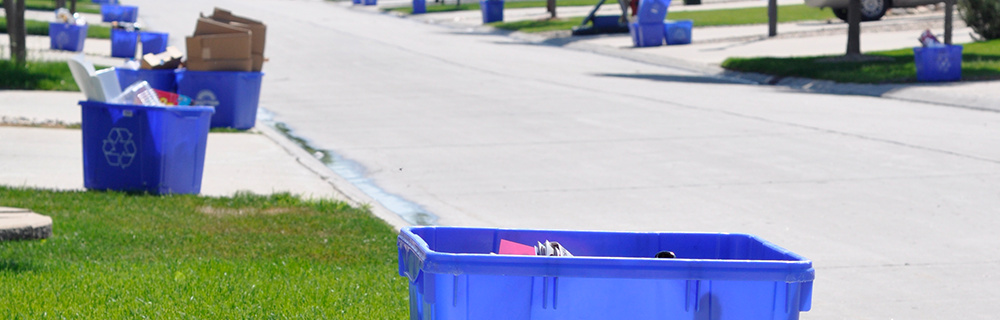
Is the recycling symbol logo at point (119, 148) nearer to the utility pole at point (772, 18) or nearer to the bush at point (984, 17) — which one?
Result: the bush at point (984, 17)

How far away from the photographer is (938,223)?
7.08 metres

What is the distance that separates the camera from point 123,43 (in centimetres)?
2409

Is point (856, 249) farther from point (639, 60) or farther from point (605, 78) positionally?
point (639, 60)

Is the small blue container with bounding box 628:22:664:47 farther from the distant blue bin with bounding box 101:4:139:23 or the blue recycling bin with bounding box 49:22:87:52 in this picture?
the distant blue bin with bounding box 101:4:139:23

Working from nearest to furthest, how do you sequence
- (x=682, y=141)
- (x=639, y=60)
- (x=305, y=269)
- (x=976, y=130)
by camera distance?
(x=305, y=269), (x=682, y=141), (x=976, y=130), (x=639, y=60)

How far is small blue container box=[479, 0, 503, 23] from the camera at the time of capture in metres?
43.7

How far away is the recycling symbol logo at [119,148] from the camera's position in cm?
770

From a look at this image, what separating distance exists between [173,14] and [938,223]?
46.1 metres

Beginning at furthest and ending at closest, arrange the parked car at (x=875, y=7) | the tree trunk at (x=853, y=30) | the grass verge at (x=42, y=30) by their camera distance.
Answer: the parked car at (x=875, y=7)
the grass verge at (x=42, y=30)
the tree trunk at (x=853, y=30)

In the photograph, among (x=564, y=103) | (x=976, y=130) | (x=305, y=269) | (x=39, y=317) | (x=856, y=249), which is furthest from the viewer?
(x=564, y=103)

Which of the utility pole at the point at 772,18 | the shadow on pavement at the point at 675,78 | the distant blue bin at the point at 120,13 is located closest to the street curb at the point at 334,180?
the shadow on pavement at the point at 675,78

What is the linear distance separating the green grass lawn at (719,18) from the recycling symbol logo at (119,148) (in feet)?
99.0

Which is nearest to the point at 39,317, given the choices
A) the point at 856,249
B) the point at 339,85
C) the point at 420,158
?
the point at 856,249

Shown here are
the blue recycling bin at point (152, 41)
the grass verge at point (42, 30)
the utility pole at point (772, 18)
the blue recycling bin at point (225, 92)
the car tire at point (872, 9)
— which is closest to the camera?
the blue recycling bin at point (225, 92)
